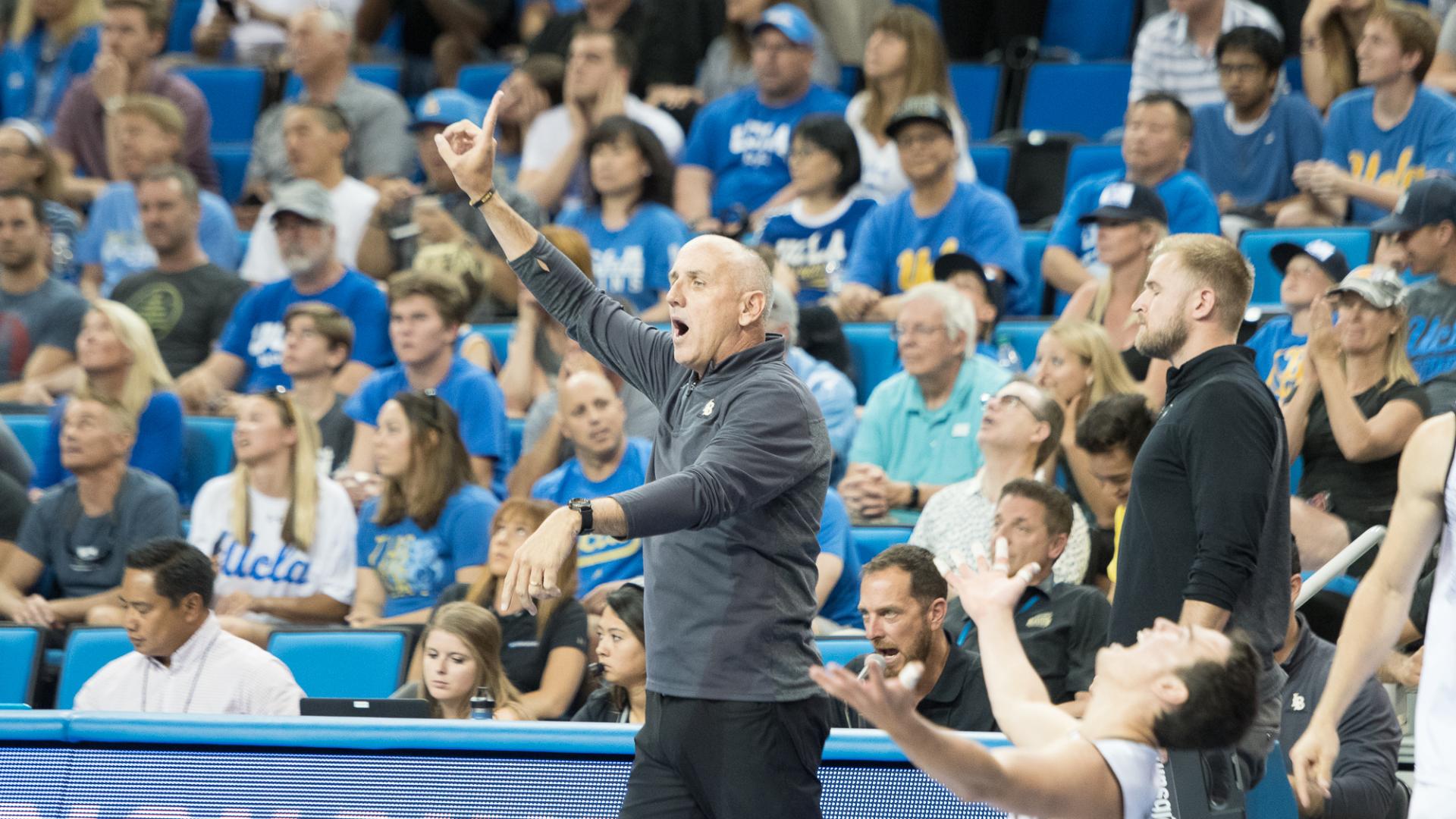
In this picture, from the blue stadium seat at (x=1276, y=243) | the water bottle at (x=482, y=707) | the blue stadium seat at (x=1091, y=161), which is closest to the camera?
the water bottle at (x=482, y=707)

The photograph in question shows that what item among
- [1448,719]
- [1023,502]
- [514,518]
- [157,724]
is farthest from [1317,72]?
[157,724]

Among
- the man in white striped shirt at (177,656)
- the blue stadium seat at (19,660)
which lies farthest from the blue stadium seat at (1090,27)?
the blue stadium seat at (19,660)

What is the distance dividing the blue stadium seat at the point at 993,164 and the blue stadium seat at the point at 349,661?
4.40m

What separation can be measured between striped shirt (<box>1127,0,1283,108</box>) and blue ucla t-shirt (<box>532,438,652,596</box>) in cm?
338

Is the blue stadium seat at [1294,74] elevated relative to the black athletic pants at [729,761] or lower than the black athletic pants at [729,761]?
elevated

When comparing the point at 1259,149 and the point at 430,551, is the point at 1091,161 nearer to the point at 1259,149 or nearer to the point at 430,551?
the point at 1259,149

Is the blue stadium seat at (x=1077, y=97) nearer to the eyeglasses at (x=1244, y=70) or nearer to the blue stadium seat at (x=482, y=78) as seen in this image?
the eyeglasses at (x=1244, y=70)

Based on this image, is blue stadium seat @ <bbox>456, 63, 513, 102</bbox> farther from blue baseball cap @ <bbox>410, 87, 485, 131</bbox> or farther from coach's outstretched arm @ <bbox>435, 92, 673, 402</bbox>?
coach's outstretched arm @ <bbox>435, 92, 673, 402</bbox>

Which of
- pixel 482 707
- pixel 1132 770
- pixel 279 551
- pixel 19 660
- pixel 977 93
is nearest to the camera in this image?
pixel 1132 770

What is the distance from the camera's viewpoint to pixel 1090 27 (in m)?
9.77

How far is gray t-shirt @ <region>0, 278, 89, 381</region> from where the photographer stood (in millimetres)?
8094

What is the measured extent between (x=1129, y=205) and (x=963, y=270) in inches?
28.2

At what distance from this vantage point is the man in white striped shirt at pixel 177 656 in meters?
5.19

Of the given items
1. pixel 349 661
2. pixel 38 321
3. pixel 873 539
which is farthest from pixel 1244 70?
pixel 38 321
